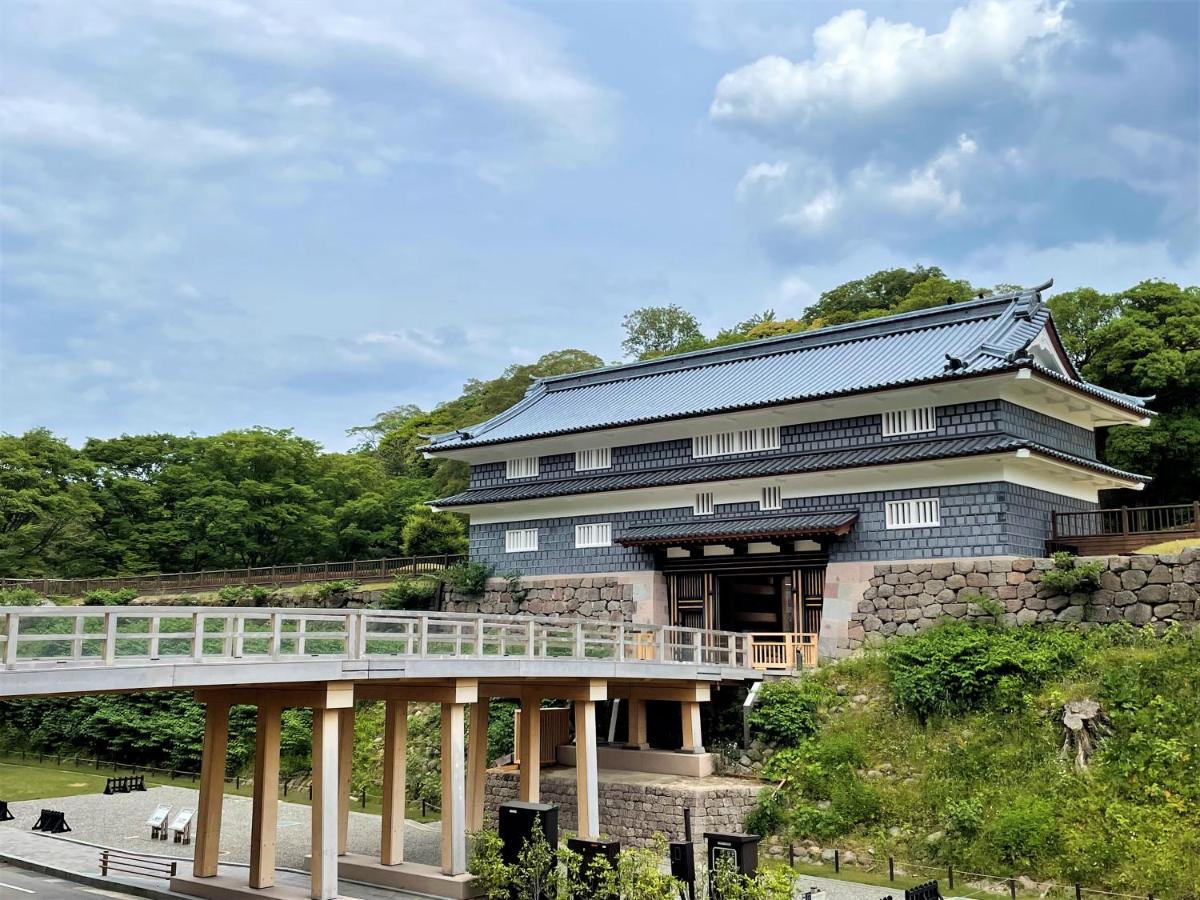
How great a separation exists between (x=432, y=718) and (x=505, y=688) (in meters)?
10.9

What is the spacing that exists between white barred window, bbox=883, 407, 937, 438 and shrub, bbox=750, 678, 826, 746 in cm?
718

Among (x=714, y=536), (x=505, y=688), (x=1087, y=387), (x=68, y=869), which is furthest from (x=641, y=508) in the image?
(x=68, y=869)

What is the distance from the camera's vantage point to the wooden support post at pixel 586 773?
934 inches

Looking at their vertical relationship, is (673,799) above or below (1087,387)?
below

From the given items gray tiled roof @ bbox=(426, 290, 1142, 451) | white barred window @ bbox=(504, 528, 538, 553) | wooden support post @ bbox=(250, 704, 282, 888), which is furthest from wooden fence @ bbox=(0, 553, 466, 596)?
wooden support post @ bbox=(250, 704, 282, 888)

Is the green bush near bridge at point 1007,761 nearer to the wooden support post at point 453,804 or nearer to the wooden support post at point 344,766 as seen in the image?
the wooden support post at point 453,804

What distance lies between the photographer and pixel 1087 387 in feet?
98.7

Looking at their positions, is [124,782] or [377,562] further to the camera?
[377,562]

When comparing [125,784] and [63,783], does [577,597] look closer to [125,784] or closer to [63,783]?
[125,784]

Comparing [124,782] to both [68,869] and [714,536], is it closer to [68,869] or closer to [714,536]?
[68,869]

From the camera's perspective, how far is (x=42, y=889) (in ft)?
74.0

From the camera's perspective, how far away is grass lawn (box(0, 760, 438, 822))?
34.3 m

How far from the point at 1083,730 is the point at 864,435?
34.8ft

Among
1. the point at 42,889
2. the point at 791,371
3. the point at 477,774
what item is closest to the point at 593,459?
the point at 791,371
